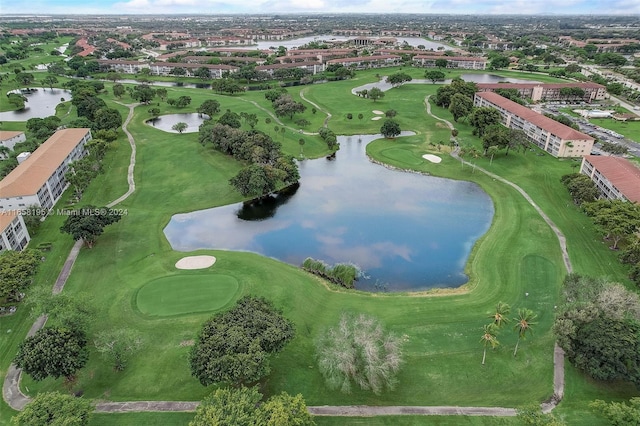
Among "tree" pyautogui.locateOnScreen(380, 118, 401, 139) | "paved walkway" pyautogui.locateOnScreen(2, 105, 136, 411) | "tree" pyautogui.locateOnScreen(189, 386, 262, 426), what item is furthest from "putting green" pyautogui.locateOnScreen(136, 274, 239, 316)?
"tree" pyautogui.locateOnScreen(380, 118, 401, 139)

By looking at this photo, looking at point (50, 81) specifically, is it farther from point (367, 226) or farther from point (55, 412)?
point (55, 412)

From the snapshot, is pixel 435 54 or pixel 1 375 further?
pixel 435 54

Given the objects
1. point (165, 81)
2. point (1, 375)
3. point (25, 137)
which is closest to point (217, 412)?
point (1, 375)

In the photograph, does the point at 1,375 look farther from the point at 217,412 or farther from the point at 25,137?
the point at 25,137

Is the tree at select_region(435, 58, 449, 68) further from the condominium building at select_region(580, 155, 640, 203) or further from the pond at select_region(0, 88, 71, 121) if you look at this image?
the pond at select_region(0, 88, 71, 121)

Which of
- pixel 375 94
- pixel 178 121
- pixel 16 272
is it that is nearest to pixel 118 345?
pixel 16 272

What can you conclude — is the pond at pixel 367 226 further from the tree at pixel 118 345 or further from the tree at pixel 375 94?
the tree at pixel 375 94
